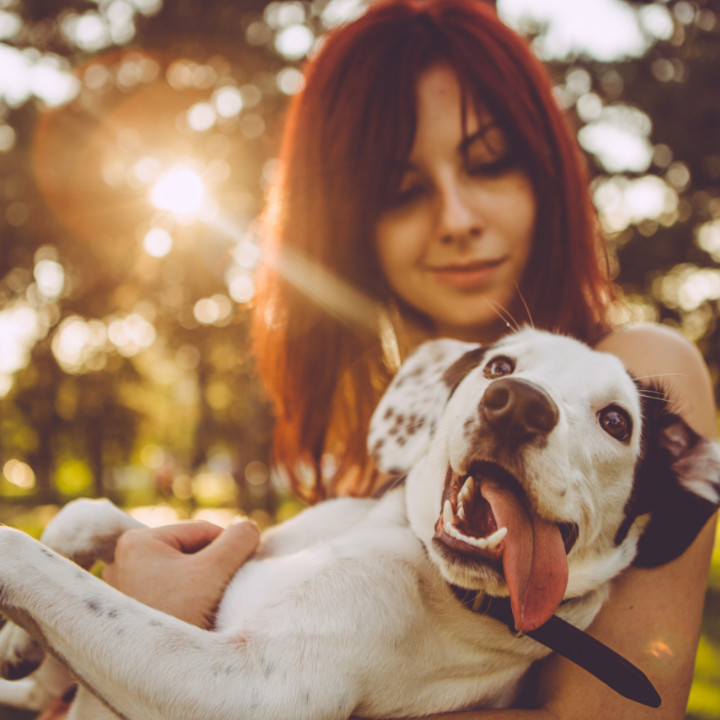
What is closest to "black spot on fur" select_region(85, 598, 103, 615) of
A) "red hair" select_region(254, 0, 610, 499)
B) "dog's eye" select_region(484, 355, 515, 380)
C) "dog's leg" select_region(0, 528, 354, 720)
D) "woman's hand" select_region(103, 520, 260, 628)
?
"dog's leg" select_region(0, 528, 354, 720)

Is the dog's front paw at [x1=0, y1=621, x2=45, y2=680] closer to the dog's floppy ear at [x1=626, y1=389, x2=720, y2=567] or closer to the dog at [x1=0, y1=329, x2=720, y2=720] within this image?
the dog at [x1=0, y1=329, x2=720, y2=720]

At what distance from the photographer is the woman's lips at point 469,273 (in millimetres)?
2828

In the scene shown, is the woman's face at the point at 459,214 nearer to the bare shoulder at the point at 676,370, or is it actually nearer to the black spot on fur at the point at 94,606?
the bare shoulder at the point at 676,370

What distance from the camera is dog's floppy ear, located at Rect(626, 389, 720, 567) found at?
200cm

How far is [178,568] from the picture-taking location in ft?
6.75

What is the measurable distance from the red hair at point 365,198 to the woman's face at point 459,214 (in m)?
0.07

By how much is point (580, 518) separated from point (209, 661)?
3.46 ft

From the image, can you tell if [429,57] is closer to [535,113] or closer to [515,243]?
[535,113]

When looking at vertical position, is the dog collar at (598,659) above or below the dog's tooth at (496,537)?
below

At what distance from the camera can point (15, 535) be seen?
5.72 feet

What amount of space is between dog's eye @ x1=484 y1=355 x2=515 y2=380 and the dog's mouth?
0.43m

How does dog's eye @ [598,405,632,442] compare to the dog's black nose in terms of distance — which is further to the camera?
dog's eye @ [598,405,632,442]

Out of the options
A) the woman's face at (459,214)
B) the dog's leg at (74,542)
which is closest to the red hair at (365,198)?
the woman's face at (459,214)

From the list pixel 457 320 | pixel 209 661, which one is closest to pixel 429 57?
pixel 457 320
